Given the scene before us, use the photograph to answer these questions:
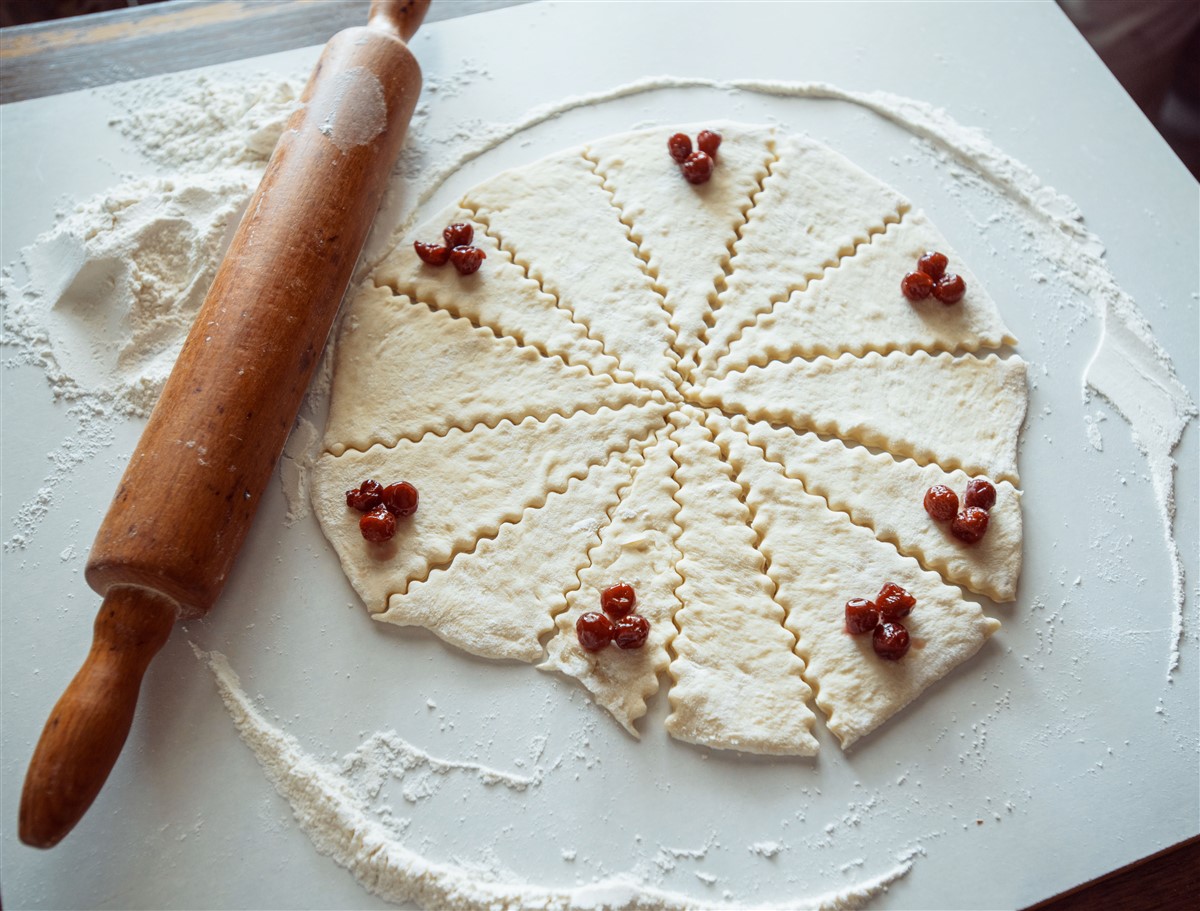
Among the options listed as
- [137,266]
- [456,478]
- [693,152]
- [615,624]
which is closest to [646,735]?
[615,624]

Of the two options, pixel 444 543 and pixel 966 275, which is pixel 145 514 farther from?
pixel 966 275

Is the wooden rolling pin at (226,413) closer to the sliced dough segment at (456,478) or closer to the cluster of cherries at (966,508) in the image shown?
the sliced dough segment at (456,478)

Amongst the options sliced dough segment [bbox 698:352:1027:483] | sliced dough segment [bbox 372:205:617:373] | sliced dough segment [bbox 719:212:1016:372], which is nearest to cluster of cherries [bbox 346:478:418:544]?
sliced dough segment [bbox 372:205:617:373]

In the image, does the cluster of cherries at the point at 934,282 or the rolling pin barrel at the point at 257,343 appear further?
the cluster of cherries at the point at 934,282

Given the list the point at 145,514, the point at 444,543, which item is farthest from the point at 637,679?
the point at 145,514

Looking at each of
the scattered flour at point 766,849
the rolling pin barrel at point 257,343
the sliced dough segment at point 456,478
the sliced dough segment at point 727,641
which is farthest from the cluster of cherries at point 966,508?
the rolling pin barrel at point 257,343
